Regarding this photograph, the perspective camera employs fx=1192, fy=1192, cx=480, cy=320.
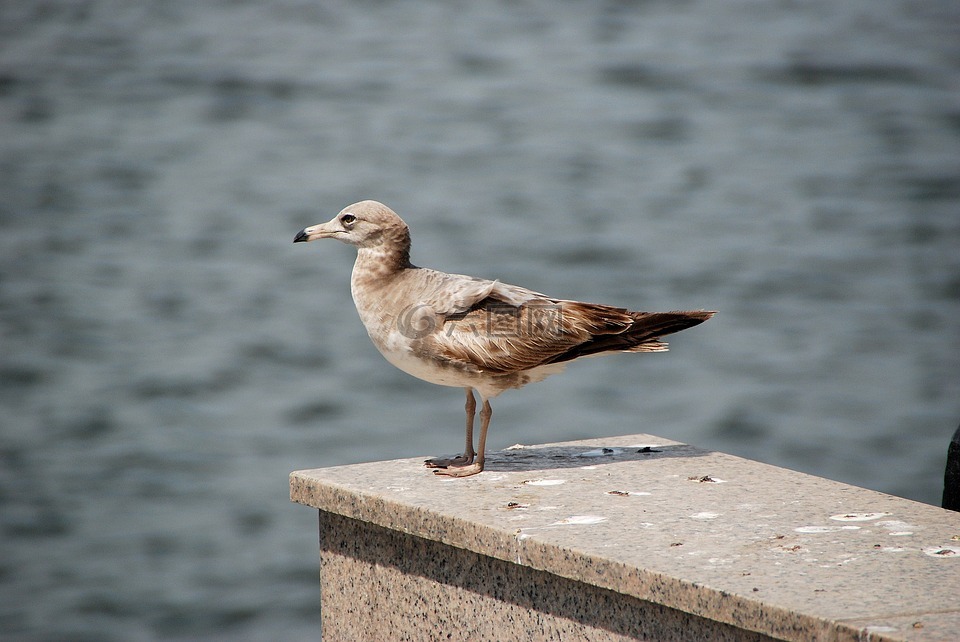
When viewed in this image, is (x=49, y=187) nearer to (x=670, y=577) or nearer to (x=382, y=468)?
(x=382, y=468)

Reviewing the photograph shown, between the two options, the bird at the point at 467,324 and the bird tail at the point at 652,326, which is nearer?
the bird at the point at 467,324

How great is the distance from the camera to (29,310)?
2012cm

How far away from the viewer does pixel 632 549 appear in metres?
3.94

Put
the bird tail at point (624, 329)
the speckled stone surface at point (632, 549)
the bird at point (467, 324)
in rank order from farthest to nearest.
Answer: the bird tail at point (624, 329) < the bird at point (467, 324) < the speckled stone surface at point (632, 549)

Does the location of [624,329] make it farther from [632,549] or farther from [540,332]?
[632,549]

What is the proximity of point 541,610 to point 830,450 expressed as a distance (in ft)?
41.7

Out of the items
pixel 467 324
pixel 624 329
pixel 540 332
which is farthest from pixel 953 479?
pixel 467 324

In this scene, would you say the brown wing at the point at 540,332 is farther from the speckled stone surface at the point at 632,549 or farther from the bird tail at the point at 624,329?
the speckled stone surface at the point at 632,549

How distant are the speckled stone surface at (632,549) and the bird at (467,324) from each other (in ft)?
1.39

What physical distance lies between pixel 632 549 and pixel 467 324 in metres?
1.47

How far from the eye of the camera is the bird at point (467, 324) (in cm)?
505

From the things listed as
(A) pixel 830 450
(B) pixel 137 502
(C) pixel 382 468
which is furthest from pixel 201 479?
(C) pixel 382 468

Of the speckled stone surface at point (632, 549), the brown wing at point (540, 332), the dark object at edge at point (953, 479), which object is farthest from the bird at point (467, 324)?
the dark object at edge at point (953, 479)

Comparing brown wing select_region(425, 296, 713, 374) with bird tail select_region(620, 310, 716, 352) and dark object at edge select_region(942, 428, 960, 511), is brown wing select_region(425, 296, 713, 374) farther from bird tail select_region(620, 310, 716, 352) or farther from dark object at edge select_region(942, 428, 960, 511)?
dark object at edge select_region(942, 428, 960, 511)
